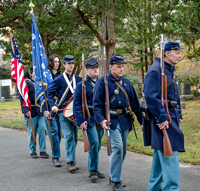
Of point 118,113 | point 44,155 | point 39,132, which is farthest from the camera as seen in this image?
point 39,132

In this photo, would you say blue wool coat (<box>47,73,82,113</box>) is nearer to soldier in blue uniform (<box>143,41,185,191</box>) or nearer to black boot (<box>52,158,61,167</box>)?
Result: black boot (<box>52,158,61,167</box>)

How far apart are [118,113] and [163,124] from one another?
42.9 inches

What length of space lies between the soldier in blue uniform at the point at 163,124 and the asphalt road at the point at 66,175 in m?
0.94

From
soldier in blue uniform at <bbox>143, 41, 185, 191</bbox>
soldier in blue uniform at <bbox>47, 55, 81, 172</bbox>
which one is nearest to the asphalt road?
soldier in blue uniform at <bbox>47, 55, 81, 172</bbox>

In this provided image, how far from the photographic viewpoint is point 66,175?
546 cm

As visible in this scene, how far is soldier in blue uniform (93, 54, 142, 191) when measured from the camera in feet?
14.6

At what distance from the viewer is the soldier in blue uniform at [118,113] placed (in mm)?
4441

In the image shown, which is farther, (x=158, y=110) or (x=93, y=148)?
(x=93, y=148)

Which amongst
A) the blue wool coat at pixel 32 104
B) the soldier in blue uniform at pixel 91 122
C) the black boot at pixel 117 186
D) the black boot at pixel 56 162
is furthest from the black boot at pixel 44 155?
the black boot at pixel 117 186

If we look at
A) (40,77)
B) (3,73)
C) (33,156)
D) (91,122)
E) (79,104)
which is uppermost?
(3,73)

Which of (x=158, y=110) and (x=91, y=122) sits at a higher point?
(x=158, y=110)

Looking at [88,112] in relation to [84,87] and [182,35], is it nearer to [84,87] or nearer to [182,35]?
[84,87]

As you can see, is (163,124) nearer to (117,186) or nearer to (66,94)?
(117,186)

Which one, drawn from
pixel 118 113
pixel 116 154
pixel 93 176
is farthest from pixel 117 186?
pixel 118 113
